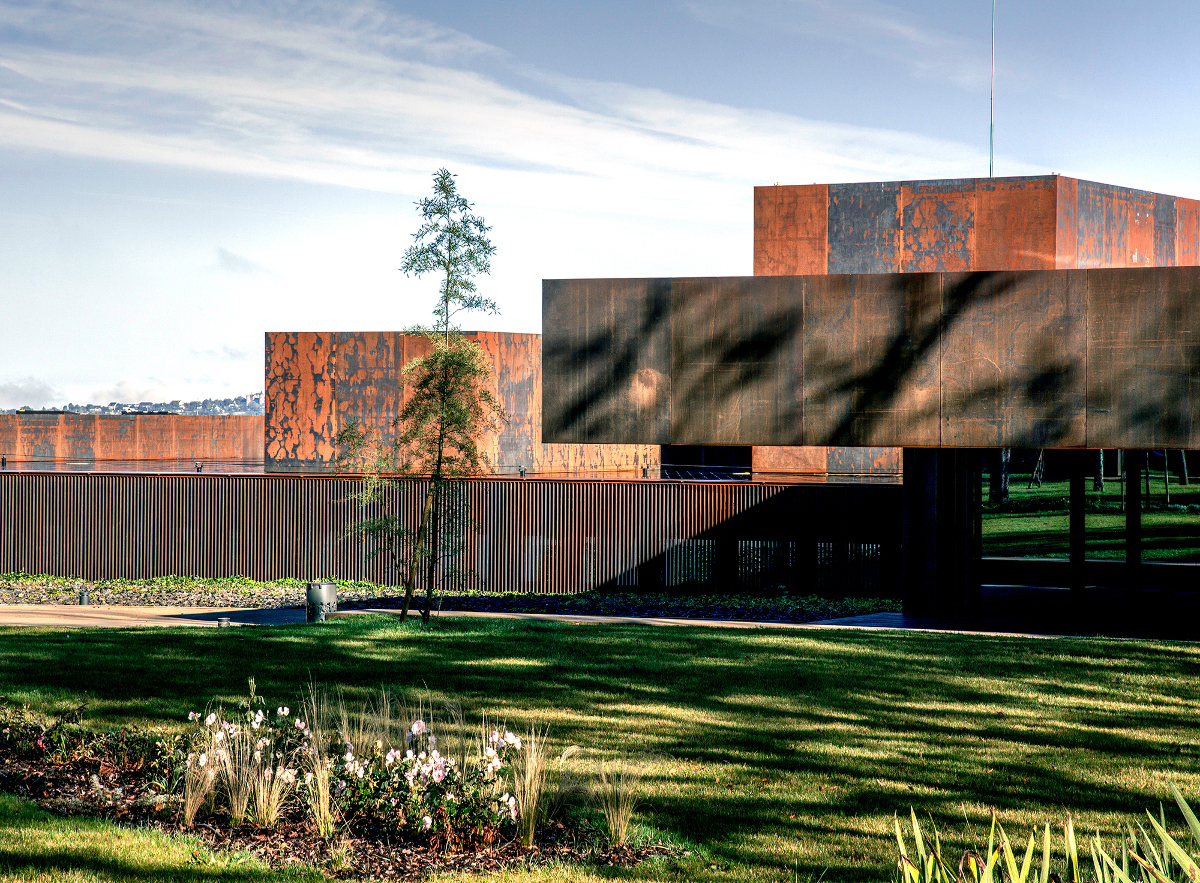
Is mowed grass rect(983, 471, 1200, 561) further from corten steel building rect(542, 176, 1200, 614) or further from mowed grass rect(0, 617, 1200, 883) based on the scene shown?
mowed grass rect(0, 617, 1200, 883)

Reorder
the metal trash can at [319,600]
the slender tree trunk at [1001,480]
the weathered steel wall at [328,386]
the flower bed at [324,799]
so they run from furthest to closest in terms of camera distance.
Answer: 1. the slender tree trunk at [1001,480]
2. the weathered steel wall at [328,386]
3. the metal trash can at [319,600]
4. the flower bed at [324,799]

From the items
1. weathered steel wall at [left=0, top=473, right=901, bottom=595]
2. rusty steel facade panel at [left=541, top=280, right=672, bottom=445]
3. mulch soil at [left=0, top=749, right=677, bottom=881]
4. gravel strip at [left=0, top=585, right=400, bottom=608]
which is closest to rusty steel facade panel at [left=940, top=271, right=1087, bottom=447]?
rusty steel facade panel at [left=541, top=280, right=672, bottom=445]

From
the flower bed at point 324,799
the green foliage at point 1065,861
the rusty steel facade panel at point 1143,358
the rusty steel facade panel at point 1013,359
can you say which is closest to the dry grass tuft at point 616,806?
the flower bed at point 324,799

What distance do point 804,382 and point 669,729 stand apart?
17.2 feet

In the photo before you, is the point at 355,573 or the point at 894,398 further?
the point at 355,573

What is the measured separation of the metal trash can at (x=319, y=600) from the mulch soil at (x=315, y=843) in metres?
10.9

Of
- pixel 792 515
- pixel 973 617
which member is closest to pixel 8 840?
pixel 973 617

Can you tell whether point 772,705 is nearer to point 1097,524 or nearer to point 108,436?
point 1097,524

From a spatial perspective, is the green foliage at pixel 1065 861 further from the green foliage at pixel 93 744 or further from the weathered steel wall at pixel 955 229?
the weathered steel wall at pixel 955 229

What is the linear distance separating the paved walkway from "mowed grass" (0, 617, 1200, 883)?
1.94 meters

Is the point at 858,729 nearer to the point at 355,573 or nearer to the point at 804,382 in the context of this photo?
the point at 804,382

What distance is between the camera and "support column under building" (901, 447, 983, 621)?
16.9 m

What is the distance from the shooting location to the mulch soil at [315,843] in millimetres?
5301

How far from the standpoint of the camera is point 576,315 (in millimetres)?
12523
